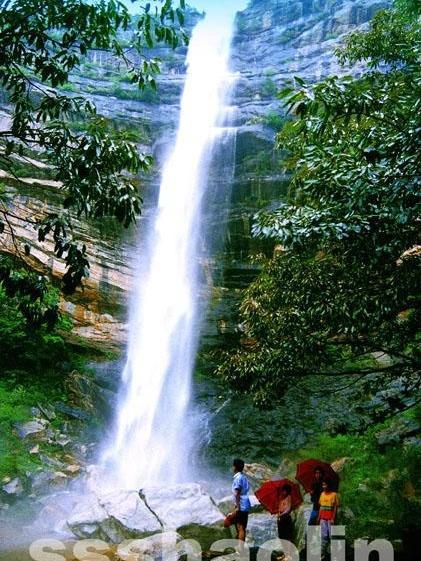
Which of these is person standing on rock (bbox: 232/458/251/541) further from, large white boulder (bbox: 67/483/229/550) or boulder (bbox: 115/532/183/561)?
large white boulder (bbox: 67/483/229/550)

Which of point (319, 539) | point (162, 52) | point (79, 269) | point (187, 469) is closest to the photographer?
point (79, 269)

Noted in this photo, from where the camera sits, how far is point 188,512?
911cm

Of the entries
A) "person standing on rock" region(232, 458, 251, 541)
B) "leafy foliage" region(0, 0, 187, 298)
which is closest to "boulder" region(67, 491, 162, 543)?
"person standing on rock" region(232, 458, 251, 541)

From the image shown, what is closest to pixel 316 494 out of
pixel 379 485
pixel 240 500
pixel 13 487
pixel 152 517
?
pixel 240 500

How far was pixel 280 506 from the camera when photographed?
6.78 metres

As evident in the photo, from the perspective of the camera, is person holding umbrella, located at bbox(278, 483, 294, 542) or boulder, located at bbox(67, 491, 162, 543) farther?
boulder, located at bbox(67, 491, 162, 543)

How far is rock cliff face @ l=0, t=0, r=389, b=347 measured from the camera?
61.9 ft

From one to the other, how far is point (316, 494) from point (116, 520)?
13.9 feet

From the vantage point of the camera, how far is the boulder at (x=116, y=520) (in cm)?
887

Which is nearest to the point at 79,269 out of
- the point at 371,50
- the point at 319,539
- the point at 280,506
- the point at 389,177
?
the point at 389,177

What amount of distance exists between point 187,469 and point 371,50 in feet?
41.0

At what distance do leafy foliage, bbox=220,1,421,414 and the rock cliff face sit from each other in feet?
15.7

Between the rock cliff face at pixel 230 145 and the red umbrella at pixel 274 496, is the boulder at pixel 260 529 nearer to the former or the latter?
the red umbrella at pixel 274 496

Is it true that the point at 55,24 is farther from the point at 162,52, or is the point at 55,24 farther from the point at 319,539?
the point at 162,52
